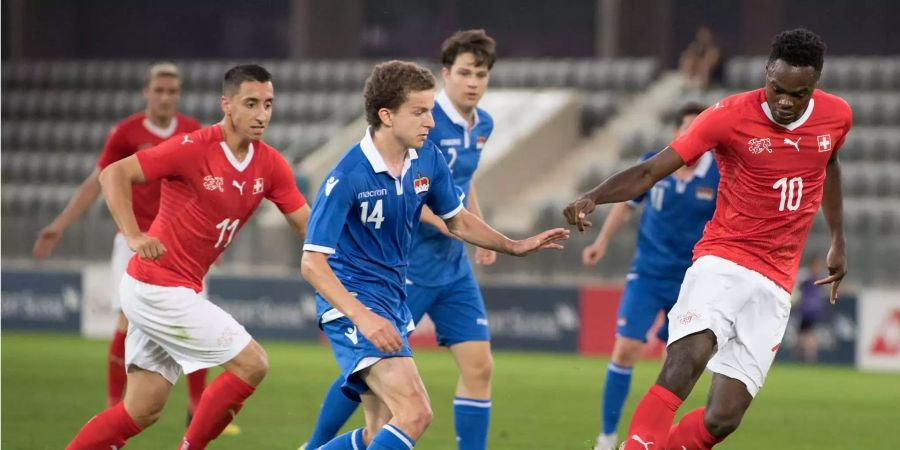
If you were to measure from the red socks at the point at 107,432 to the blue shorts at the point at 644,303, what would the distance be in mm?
3513

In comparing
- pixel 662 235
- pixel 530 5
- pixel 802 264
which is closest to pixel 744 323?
pixel 662 235

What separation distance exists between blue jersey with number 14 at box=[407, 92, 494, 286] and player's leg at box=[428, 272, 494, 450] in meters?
0.08

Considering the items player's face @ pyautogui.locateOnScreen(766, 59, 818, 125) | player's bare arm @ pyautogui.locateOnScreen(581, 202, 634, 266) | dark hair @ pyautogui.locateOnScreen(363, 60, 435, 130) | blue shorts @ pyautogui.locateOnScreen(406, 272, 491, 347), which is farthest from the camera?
player's bare arm @ pyautogui.locateOnScreen(581, 202, 634, 266)

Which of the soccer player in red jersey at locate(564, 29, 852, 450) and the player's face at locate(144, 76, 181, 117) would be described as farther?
the player's face at locate(144, 76, 181, 117)

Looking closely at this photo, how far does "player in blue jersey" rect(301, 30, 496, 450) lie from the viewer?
725cm

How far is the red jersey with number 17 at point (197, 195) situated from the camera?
6.60 metres

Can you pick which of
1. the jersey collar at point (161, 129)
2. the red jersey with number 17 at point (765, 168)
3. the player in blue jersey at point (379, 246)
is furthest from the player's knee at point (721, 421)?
the jersey collar at point (161, 129)

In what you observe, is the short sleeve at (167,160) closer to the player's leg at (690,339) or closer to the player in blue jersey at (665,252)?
the player's leg at (690,339)

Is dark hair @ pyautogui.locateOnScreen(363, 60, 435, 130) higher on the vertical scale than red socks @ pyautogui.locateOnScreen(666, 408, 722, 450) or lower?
higher

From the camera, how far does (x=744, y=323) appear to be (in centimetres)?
625

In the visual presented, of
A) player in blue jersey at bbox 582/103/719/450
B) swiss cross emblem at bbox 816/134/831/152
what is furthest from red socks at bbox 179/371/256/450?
player in blue jersey at bbox 582/103/719/450

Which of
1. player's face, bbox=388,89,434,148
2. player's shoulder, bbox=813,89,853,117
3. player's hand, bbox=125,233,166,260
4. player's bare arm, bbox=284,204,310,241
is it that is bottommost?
Answer: player's hand, bbox=125,233,166,260

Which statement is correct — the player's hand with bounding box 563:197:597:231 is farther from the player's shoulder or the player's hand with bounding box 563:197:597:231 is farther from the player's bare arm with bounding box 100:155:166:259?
the player's bare arm with bounding box 100:155:166:259

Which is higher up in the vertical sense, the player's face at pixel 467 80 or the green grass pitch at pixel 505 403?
the player's face at pixel 467 80
